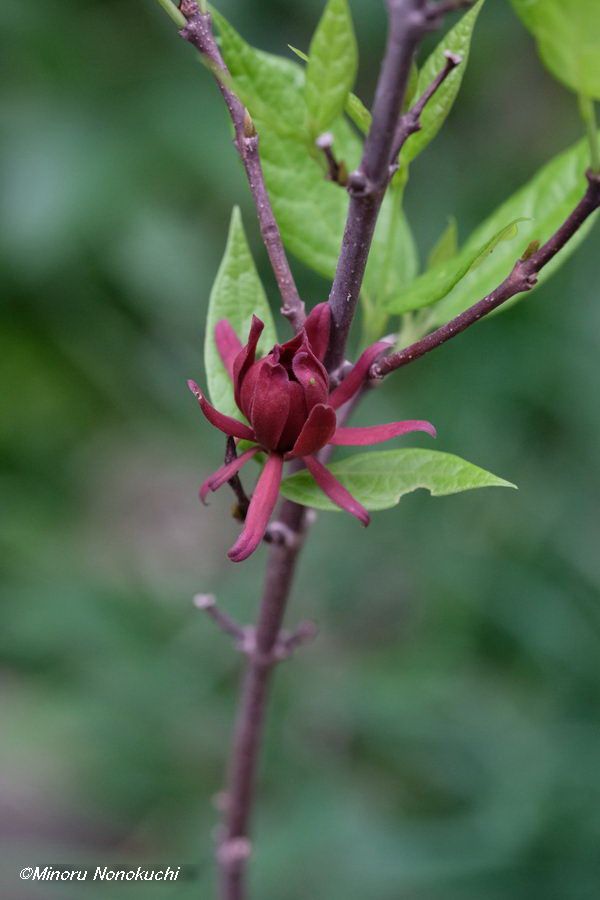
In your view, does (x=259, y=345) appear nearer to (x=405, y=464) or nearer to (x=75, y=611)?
(x=405, y=464)

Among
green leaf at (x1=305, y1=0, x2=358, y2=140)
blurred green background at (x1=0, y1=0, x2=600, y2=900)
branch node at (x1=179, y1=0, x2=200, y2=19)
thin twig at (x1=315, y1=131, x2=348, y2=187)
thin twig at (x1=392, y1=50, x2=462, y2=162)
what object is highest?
branch node at (x1=179, y1=0, x2=200, y2=19)

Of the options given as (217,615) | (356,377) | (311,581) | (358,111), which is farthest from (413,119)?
(311,581)

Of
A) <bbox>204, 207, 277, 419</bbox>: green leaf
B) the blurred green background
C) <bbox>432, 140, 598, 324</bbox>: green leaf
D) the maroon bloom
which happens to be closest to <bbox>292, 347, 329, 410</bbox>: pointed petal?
the maroon bloom

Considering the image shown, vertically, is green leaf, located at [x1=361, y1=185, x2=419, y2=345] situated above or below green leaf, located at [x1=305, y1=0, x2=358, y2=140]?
below

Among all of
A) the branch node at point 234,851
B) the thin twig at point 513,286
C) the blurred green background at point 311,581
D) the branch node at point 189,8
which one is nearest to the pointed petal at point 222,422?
the thin twig at point 513,286

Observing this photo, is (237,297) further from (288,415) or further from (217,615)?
(217,615)

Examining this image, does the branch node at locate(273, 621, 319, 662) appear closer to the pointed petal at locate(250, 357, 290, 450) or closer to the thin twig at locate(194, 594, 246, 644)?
the thin twig at locate(194, 594, 246, 644)

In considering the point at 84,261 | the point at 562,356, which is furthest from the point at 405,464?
the point at 84,261

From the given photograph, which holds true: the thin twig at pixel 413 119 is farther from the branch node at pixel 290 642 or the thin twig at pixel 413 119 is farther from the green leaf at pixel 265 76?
the branch node at pixel 290 642
